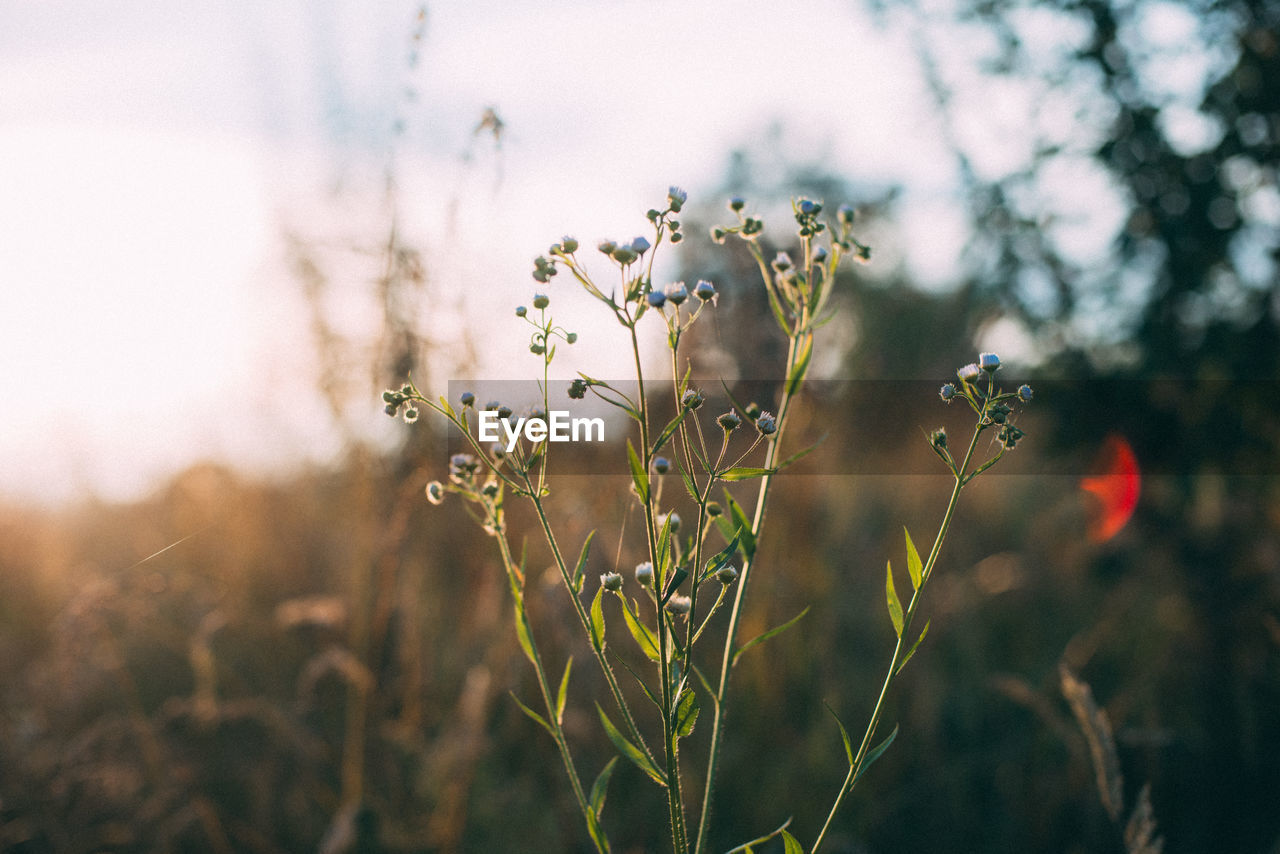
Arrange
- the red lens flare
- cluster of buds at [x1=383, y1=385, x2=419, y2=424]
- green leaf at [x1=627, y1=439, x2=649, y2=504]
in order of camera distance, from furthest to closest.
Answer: the red lens flare, cluster of buds at [x1=383, y1=385, x2=419, y2=424], green leaf at [x1=627, y1=439, x2=649, y2=504]

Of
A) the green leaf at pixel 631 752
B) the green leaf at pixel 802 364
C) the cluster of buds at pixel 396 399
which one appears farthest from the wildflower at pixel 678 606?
the cluster of buds at pixel 396 399

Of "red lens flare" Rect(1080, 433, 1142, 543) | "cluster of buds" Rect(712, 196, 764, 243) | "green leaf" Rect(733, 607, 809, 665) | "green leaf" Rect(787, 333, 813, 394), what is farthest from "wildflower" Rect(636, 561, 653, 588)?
"red lens flare" Rect(1080, 433, 1142, 543)

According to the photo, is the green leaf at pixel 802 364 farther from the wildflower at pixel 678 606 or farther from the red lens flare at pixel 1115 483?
the red lens flare at pixel 1115 483

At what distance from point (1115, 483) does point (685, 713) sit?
281 centimetres

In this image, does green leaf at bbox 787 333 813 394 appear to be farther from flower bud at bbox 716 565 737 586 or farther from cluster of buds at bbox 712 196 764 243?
flower bud at bbox 716 565 737 586

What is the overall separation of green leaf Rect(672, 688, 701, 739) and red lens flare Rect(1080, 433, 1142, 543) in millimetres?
2587

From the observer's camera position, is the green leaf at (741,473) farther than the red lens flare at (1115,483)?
No

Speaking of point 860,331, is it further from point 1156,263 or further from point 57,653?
point 57,653

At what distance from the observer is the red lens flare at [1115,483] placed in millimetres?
2900

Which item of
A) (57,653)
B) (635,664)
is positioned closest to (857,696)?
(635,664)

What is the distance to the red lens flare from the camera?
290 centimetres

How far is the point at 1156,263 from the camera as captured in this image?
269cm

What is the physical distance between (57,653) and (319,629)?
1.29m

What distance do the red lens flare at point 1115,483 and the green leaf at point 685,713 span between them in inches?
102
